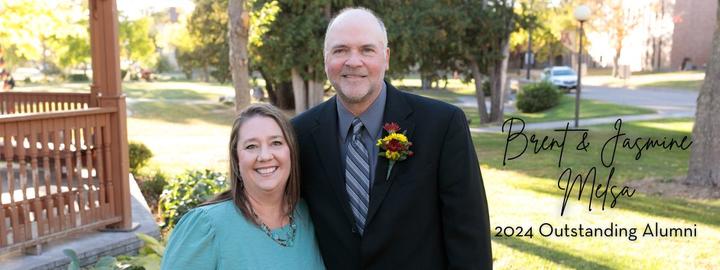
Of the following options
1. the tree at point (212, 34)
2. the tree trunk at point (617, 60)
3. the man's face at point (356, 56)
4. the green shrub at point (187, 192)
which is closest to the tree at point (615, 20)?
the tree trunk at point (617, 60)

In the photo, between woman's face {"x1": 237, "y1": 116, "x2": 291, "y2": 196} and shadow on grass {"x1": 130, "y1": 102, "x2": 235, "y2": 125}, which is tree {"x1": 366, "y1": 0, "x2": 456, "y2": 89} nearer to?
shadow on grass {"x1": 130, "y1": 102, "x2": 235, "y2": 125}

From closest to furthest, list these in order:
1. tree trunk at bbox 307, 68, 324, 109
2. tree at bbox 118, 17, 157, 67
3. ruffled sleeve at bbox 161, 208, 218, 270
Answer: ruffled sleeve at bbox 161, 208, 218, 270 < tree trunk at bbox 307, 68, 324, 109 < tree at bbox 118, 17, 157, 67

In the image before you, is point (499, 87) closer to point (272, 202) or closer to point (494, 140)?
point (494, 140)

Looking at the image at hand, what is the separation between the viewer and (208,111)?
99.2 ft

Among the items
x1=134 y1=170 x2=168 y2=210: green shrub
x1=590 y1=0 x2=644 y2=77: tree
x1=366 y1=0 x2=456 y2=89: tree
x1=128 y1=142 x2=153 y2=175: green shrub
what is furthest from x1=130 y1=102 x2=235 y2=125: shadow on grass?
x1=590 y1=0 x2=644 y2=77: tree

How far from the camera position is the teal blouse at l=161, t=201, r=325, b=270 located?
2.24 m

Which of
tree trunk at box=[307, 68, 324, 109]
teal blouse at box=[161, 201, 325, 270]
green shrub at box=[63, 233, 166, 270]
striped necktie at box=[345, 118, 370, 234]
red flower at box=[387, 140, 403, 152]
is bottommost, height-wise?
green shrub at box=[63, 233, 166, 270]

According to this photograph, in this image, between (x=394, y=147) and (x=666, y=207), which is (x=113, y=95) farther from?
(x=666, y=207)

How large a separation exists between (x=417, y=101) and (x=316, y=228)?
24.6 inches

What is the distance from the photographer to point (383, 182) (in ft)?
8.14

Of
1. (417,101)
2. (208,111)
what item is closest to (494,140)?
(417,101)

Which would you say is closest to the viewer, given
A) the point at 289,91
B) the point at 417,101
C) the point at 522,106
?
the point at 417,101

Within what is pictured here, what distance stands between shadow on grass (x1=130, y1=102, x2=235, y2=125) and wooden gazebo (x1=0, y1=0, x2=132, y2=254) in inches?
749

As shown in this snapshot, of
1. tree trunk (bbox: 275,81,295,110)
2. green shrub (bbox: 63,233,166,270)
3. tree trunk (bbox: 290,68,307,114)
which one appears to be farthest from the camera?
tree trunk (bbox: 275,81,295,110)
